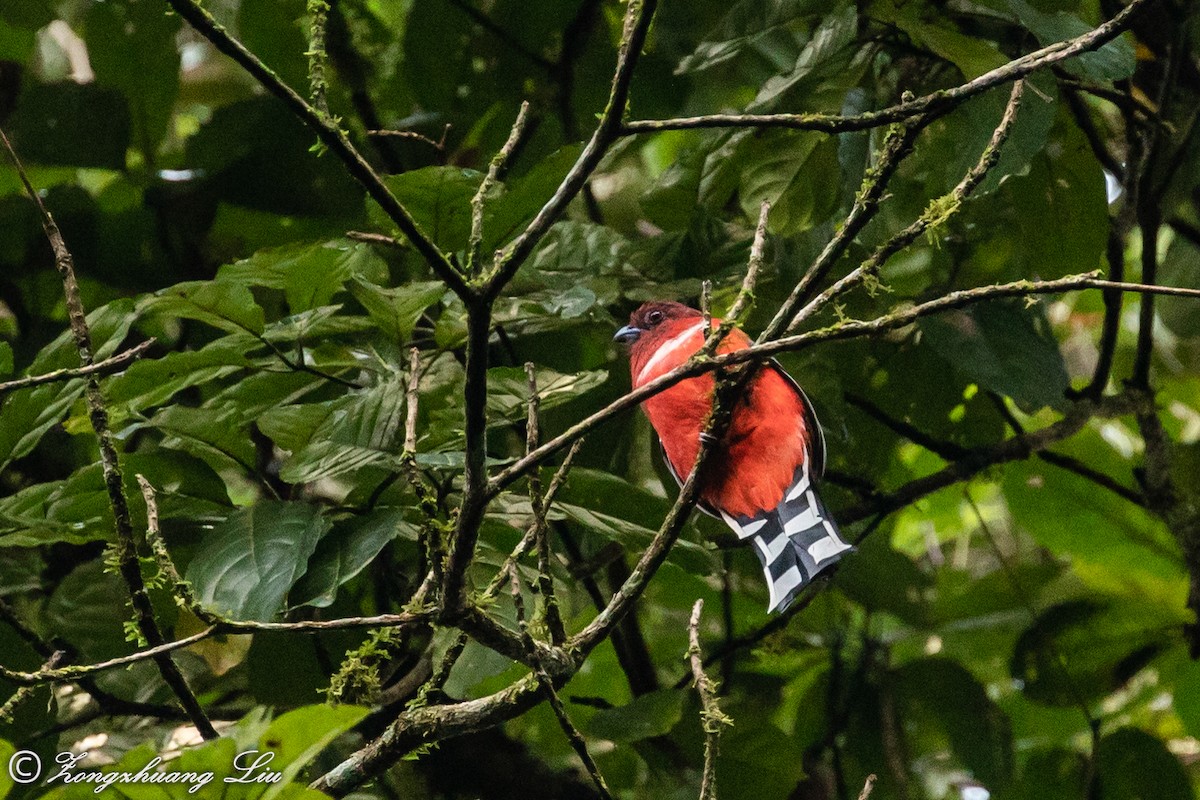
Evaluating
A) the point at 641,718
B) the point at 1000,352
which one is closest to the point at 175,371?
the point at 641,718

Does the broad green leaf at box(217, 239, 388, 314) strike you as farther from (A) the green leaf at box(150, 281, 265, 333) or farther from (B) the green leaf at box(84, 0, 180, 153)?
(B) the green leaf at box(84, 0, 180, 153)

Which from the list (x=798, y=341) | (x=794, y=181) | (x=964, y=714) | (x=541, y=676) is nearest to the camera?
(x=798, y=341)

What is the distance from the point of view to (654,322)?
250 cm

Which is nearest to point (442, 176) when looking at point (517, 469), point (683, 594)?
point (517, 469)

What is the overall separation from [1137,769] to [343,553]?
80.9 inches

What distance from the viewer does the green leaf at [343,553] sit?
1684 millimetres

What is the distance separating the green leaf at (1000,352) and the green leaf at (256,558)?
4.00ft

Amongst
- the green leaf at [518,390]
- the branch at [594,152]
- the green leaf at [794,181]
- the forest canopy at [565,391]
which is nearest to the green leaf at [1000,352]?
the forest canopy at [565,391]

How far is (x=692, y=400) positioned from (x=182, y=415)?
2.81 ft

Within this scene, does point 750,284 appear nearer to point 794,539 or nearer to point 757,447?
point 794,539

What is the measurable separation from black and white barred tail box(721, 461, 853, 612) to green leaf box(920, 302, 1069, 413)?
1.63ft

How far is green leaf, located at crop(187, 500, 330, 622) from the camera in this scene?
1.63 meters

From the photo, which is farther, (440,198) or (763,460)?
(763,460)

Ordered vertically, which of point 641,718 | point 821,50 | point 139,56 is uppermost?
point 139,56
